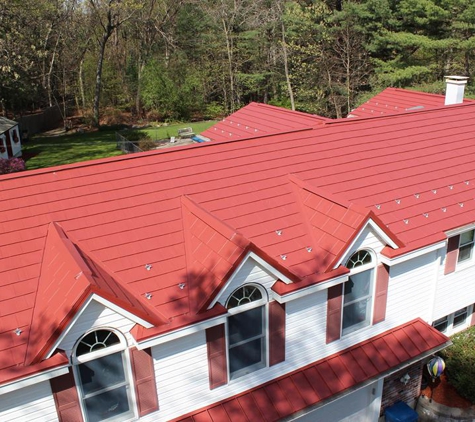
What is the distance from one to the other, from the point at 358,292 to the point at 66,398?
636cm

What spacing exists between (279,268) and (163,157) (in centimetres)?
415

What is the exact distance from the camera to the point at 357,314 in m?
10.8

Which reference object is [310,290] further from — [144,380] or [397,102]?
[397,102]

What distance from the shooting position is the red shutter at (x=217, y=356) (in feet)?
28.8

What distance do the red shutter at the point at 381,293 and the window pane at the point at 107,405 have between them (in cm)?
584

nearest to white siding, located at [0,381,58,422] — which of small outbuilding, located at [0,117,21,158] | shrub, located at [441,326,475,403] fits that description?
shrub, located at [441,326,475,403]

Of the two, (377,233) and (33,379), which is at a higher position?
(377,233)

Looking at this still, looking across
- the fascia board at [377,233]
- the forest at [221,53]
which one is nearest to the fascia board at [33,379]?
the fascia board at [377,233]

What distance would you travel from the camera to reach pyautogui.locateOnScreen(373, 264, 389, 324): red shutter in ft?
34.8

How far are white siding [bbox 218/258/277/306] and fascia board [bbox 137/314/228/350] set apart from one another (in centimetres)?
36

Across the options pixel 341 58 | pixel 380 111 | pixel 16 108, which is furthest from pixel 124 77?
pixel 380 111

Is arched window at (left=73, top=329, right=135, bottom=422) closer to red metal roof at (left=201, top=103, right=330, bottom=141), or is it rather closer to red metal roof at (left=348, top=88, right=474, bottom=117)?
red metal roof at (left=201, top=103, right=330, bottom=141)

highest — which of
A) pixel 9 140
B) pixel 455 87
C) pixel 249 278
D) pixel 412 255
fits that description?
pixel 455 87

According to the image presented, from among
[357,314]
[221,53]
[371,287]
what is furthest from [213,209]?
[221,53]
